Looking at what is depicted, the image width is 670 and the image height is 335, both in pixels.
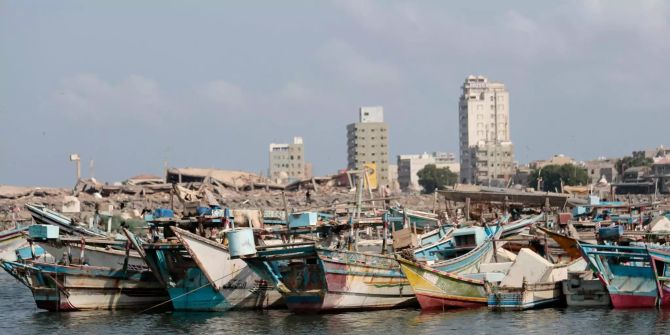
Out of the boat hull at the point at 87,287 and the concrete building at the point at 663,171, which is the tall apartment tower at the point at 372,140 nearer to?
the concrete building at the point at 663,171

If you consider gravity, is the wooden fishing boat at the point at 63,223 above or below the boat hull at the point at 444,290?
above

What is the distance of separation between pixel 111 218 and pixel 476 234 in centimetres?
1114

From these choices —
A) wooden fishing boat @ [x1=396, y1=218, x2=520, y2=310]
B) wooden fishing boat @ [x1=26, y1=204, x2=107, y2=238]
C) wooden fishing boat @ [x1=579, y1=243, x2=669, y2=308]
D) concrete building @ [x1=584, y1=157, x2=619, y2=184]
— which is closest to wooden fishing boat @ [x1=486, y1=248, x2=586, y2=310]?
wooden fishing boat @ [x1=396, y1=218, x2=520, y2=310]

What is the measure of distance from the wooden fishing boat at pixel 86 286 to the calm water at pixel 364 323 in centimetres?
41

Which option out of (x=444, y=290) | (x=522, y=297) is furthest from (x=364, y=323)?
(x=522, y=297)

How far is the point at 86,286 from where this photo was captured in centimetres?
3089

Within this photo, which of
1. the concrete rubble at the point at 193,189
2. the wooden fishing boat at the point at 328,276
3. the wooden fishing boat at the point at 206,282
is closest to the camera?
the wooden fishing boat at the point at 328,276

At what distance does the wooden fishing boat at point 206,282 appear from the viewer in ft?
97.8

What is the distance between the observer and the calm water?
88.1ft

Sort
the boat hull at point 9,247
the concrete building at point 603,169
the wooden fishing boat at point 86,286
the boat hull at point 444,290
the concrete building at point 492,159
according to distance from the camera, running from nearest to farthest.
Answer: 1. the boat hull at point 444,290
2. the wooden fishing boat at point 86,286
3. the boat hull at point 9,247
4. the concrete building at point 603,169
5. the concrete building at point 492,159

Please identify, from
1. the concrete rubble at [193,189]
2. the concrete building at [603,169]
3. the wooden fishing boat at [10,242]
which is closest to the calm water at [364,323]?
the wooden fishing boat at [10,242]

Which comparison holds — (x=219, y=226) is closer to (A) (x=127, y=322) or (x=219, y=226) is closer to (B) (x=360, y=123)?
(A) (x=127, y=322)

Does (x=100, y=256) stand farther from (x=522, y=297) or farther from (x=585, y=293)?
(x=585, y=293)

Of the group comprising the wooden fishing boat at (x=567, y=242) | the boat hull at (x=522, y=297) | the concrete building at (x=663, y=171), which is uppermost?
the concrete building at (x=663, y=171)
